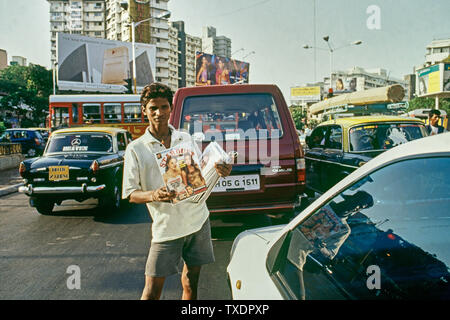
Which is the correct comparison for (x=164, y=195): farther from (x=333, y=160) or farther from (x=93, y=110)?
(x=93, y=110)

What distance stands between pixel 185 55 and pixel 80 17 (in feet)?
101

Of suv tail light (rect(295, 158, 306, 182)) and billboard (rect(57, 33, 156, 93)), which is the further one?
billboard (rect(57, 33, 156, 93))

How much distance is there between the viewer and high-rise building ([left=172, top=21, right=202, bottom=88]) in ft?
342

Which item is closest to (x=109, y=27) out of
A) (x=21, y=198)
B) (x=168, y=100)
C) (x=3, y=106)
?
(x=3, y=106)

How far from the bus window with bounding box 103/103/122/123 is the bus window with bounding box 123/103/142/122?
0.32 metres

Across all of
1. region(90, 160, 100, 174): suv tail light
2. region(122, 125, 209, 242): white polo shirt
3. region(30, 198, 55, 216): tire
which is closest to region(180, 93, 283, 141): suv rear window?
region(122, 125, 209, 242): white polo shirt

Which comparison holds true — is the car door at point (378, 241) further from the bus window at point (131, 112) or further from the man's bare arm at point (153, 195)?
the bus window at point (131, 112)

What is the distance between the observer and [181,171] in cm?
196

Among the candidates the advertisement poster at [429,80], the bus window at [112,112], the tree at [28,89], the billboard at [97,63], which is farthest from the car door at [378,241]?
the tree at [28,89]

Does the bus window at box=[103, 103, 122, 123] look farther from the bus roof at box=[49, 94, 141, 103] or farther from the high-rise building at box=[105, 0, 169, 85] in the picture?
the high-rise building at box=[105, 0, 169, 85]

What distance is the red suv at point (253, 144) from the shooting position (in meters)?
4.32

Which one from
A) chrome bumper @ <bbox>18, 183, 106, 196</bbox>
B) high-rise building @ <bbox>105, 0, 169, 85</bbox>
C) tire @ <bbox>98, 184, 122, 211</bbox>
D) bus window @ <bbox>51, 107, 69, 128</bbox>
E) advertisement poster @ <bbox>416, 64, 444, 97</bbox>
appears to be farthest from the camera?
high-rise building @ <bbox>105, 0, 169, 85</bbox>
